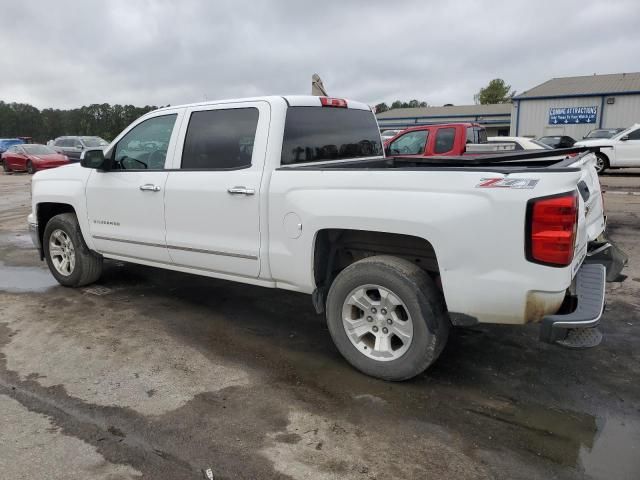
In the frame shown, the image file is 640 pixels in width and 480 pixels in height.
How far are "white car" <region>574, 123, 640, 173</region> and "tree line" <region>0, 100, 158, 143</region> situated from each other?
74.4 m

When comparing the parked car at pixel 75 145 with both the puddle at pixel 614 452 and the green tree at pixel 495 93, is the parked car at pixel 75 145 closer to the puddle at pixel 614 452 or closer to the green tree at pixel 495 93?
the puddle at pixel 614 452

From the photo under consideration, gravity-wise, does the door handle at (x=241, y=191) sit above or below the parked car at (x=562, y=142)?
below

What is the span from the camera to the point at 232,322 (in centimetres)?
479

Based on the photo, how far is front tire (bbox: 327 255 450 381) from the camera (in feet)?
10.9

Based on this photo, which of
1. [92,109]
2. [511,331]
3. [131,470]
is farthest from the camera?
[92,109]

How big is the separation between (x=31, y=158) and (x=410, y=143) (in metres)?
20.0

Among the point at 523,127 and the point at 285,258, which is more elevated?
the point at 523,127

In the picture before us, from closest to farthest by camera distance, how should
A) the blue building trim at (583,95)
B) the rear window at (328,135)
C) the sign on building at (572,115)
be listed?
the rear window at (328,135) < the blue building trim at (583,95) < the sign on building at (572,115)

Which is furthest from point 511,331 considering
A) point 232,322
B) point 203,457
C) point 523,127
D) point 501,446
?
point 523,127

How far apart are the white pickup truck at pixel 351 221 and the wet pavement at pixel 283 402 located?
449 millimetres

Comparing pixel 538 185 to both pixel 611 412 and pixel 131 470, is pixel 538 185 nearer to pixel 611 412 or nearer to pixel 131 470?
pixel 611 412

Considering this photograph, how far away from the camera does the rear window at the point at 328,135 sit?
415cm

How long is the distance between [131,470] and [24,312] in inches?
124

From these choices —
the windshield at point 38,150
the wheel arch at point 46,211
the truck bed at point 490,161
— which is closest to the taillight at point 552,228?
the truck bed at point 490,161
